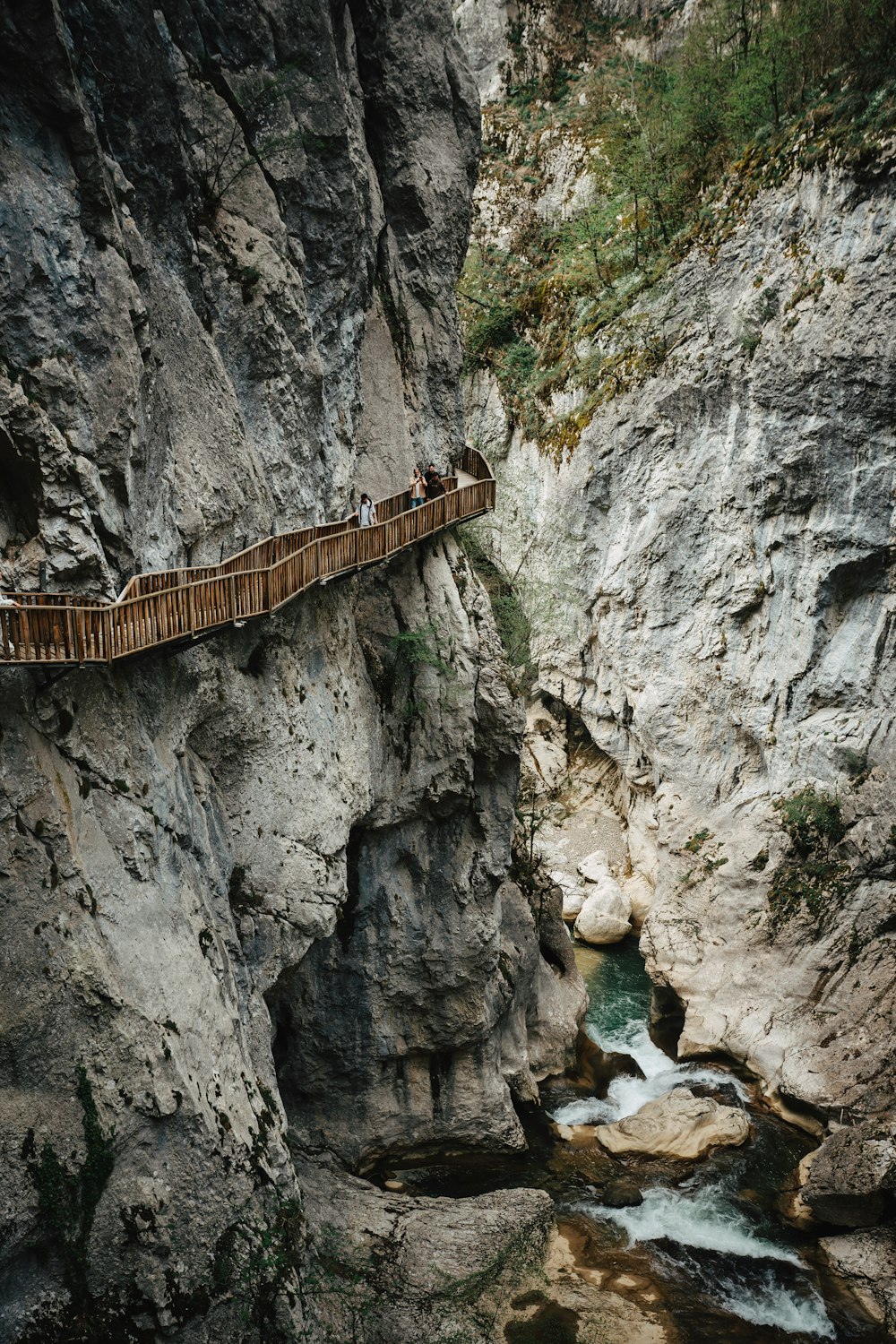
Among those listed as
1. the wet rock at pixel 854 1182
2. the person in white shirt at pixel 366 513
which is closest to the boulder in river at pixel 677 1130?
the wet rock at pixel 854 1182

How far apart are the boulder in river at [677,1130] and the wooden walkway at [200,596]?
13.7 meters

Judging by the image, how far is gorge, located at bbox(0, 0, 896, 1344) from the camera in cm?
1049

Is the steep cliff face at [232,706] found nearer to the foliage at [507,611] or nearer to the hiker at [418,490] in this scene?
the hiker at [418,490]

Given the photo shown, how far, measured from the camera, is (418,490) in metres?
18.7

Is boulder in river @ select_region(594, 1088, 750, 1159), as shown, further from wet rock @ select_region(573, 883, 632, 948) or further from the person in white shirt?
the person in white shirt

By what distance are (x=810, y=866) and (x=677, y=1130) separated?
785cm

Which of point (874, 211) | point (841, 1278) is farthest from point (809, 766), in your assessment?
point (874, 211)

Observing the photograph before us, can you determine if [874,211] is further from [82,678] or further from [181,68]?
[82,678]

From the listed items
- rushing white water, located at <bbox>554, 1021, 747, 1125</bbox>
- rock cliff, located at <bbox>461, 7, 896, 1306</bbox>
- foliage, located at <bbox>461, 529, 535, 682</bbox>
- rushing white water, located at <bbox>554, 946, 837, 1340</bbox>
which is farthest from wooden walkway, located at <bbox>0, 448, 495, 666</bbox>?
rushing white water, located at <bbox>554, 1021, 747, 1125</bbox>

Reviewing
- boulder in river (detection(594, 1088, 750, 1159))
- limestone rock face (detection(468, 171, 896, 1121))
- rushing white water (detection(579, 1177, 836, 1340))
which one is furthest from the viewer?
limestone rock face (detection(468, 171, 896, 1121))

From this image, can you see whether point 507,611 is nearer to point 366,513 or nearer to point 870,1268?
point 366,513

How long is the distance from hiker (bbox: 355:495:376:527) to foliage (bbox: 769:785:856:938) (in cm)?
1457

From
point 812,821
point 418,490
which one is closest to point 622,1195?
point 812,821

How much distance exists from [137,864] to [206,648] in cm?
329
